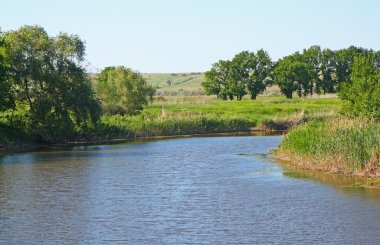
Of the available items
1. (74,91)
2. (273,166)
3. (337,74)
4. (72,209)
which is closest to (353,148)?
(273,166)

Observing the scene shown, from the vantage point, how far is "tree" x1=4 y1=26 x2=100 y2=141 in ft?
178

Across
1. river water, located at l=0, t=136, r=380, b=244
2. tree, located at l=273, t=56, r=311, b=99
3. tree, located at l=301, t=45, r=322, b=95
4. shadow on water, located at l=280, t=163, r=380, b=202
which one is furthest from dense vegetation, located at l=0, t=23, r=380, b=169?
tree, located at l=301, t=45, r=322, b=95

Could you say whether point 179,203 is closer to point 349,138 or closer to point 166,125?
point 349,138

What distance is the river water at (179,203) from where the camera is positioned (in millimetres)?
21281

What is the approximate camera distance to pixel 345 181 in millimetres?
31000

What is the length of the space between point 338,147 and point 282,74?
84.5 m

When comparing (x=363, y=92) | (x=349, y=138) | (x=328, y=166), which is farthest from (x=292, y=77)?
(x=349, y=138)

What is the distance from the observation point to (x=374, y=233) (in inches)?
818

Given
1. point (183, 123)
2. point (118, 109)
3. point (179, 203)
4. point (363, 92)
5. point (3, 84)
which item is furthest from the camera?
point (118, 109)

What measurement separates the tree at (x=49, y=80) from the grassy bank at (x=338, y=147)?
23896 millimetres

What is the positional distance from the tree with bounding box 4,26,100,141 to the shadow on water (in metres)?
26.0

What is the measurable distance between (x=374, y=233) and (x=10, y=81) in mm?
39285

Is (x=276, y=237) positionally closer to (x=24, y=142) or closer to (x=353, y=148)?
(x=353, y=148)

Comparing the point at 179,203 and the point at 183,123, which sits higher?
the point at 183,123
